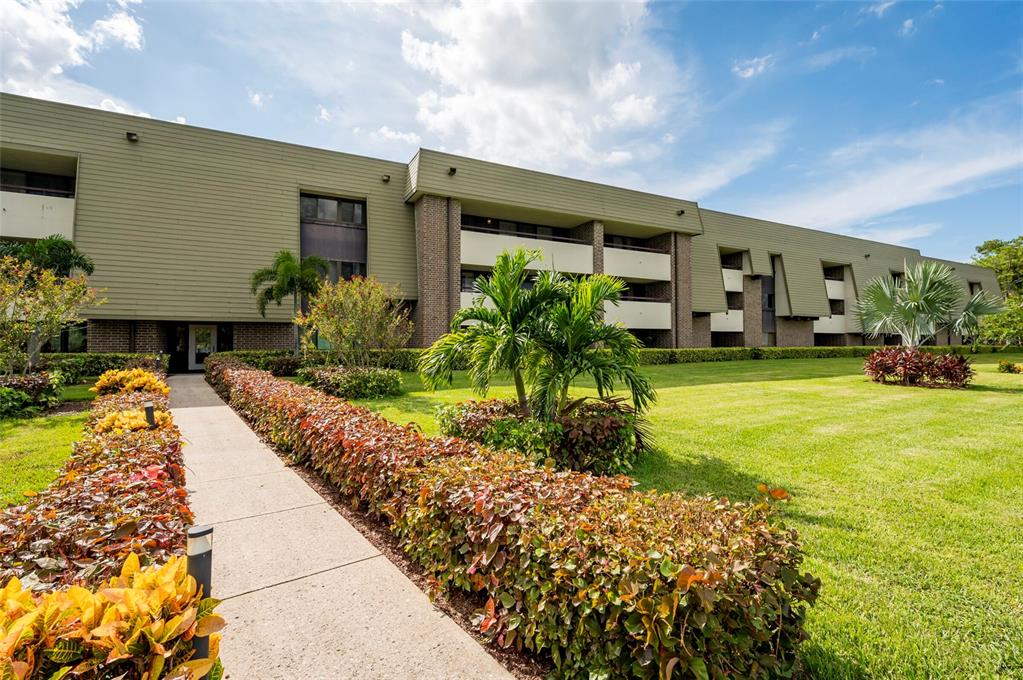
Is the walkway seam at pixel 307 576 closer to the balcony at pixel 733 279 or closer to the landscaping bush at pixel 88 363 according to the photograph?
the landscaping bush at pixel 88 363

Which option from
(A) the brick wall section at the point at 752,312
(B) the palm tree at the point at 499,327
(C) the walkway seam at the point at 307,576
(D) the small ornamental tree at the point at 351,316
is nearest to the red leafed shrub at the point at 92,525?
(C) the walkway seam at the point at 307,576

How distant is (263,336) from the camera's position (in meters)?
18.6

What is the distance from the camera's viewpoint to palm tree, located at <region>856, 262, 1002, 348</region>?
12.8m

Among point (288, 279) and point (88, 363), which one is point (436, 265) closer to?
point (288, 279)

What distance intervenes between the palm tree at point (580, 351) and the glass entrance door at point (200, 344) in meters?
18.9

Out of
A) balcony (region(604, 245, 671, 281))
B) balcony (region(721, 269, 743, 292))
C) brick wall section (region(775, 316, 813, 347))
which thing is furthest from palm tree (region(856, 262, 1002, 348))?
brick wall section (region(775, 316, 813, 347))

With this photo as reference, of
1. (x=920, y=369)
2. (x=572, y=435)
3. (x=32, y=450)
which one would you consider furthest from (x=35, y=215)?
(x=920, y=369)

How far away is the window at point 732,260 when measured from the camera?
29.3m

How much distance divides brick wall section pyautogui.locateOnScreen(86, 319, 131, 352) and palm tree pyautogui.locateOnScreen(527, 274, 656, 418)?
18.2 m

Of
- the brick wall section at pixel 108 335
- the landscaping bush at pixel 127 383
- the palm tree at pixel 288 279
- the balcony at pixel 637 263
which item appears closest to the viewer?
the landscaping bush at pixel 127 383

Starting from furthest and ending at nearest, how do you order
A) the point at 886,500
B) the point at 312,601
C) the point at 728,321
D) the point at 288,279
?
the point at 728,321
the point at 288,279
the point at 886,500
the point at 312,601

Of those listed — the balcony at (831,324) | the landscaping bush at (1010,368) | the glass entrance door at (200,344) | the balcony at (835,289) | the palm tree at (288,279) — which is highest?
the balcony at (835,289)

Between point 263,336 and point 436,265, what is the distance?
25.5 feet

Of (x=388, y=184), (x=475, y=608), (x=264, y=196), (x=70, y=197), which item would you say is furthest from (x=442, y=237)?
(x=475, y=608)
